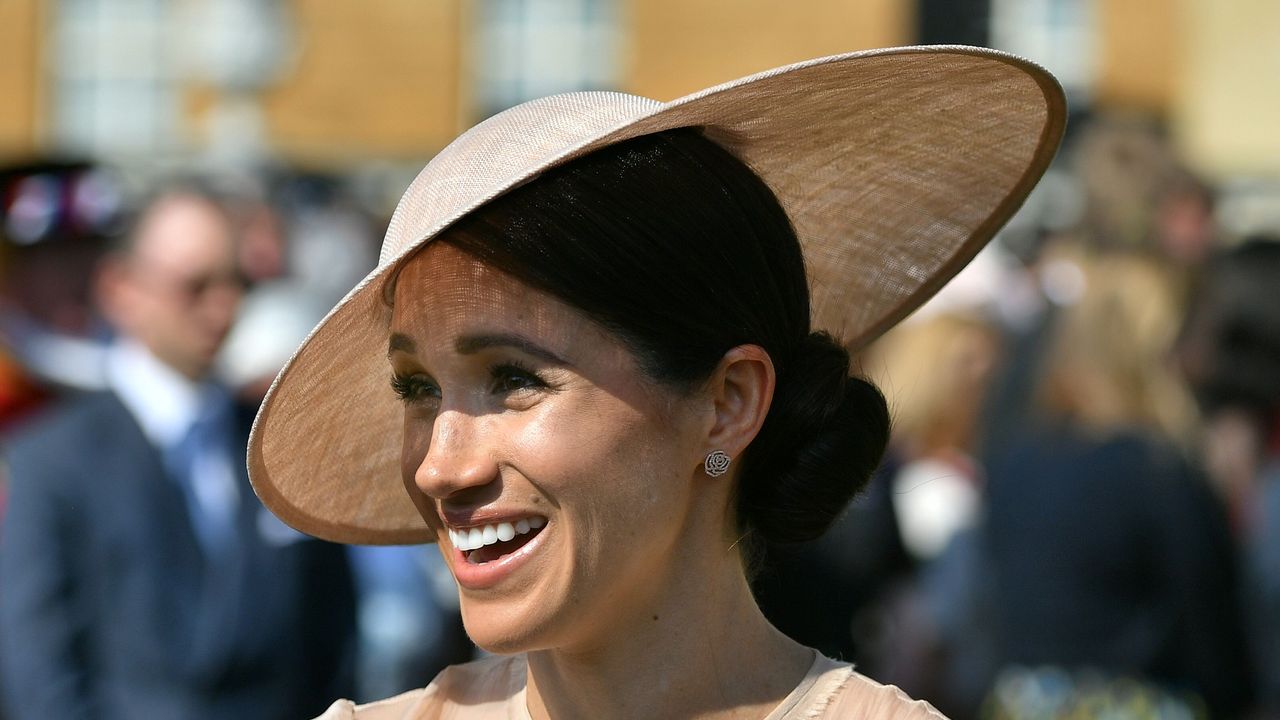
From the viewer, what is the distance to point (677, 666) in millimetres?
2373

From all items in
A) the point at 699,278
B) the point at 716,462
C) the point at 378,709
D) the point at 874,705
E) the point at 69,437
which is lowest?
the point at 69,437

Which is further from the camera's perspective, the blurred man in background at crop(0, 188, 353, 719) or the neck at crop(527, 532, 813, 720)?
the blurred man in background at crop(0, 188, 353, 719)

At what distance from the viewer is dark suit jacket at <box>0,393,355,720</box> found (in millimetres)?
4438

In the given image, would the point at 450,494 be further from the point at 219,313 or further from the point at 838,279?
the point at 219,313

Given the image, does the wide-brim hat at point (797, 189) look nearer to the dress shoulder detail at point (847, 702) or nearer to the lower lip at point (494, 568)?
the lower lip at point (494, 568)

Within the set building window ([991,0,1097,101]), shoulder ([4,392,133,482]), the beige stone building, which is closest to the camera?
shoulder ([4,392,133,482])

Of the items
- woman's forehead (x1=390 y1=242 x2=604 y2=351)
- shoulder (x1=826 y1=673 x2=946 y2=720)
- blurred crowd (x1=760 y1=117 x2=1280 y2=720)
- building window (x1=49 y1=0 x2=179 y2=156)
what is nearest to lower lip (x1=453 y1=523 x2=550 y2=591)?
woman's forehead (x1=390 y1=242 x2=604 y2=351)

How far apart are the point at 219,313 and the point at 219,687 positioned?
3.14 feet

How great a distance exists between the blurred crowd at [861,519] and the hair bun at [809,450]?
3.55 ft

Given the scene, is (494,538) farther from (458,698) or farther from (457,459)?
(458,698)

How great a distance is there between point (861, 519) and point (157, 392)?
1.91 meters

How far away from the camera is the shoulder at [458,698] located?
2.47 m

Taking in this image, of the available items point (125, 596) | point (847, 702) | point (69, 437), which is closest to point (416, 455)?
point (847, 702)

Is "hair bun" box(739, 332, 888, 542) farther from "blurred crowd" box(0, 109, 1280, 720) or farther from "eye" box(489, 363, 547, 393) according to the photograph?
"blurred crowd" box(0, 109, 1280, 720)
